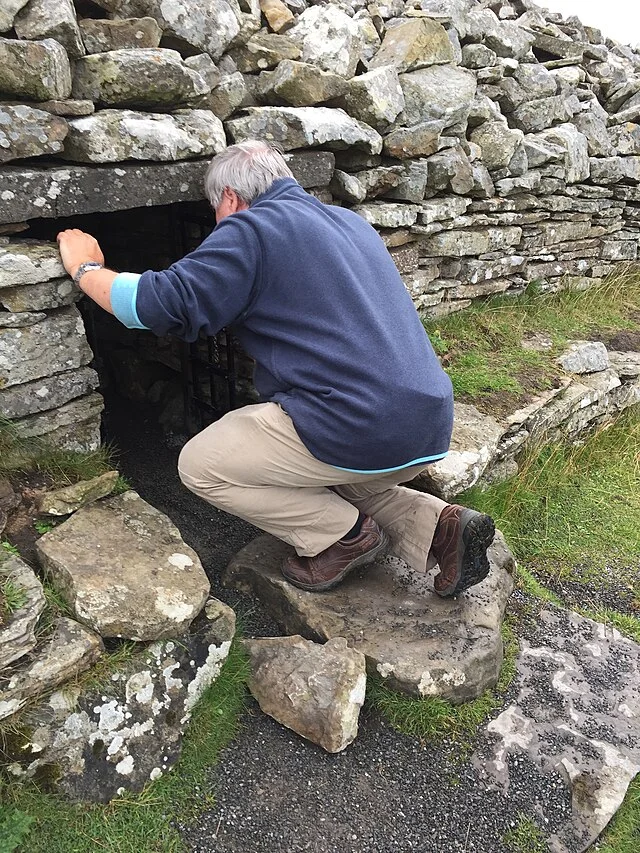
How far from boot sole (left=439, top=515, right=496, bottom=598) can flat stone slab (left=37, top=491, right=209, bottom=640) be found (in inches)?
49.9

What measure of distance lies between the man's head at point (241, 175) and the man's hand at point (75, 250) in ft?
2.10

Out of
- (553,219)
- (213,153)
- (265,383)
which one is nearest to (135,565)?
(265,383)

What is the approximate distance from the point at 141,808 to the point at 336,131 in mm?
3747

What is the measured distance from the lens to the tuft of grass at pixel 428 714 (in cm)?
311

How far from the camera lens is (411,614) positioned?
3.51 metres

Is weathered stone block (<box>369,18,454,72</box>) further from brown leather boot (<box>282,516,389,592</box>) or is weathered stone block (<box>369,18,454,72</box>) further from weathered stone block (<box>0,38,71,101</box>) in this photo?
brown leather boot (<box>282,516,389,592</box>)

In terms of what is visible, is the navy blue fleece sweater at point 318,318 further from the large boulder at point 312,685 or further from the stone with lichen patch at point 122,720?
the stone with lichen patch at point 122,720

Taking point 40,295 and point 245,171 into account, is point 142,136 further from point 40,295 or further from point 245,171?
point 40,295

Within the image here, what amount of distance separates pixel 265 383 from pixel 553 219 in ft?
15.2

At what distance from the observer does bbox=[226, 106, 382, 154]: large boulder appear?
12.8ft

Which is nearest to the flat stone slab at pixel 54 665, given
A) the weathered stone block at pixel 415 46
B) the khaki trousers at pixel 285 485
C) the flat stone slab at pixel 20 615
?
the flat stone slab at pixel 20 615

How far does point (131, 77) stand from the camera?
327 cm

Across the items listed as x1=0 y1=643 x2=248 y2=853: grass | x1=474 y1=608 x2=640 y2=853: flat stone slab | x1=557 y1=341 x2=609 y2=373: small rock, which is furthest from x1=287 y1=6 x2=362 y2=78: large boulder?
→ x1=0 y1=643 x2=248 y2=853: grass

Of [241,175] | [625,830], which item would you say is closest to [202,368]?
[241,175]
